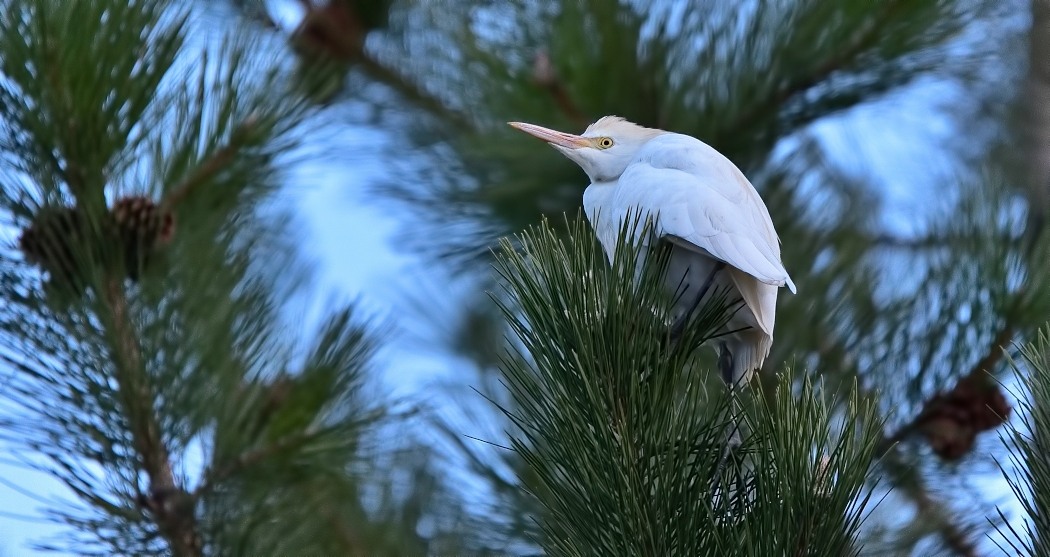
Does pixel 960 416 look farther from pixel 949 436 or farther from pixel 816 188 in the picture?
pixel 816 188

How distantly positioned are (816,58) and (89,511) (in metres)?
1.39

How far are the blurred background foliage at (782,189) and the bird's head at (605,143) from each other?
0.22 metres

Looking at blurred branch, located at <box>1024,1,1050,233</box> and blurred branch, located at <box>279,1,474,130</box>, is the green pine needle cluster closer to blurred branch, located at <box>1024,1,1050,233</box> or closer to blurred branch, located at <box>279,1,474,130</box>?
blurred branch, located at <box>1024,1,1050,233</box>

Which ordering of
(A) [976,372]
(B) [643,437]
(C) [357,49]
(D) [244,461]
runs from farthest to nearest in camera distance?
A: (C) [357,49] → (A) [976,372] → (D) [244,461] → (B) [643,437]

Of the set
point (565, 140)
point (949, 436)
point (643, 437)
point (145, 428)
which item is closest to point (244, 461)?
point (145, 428)

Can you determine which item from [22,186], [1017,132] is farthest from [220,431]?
[1017,132]

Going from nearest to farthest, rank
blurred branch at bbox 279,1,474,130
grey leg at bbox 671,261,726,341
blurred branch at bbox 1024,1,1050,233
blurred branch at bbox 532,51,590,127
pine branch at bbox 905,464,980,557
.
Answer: grey leg at bbox 671,261,726,341
blurred branch at bbox 1024,1,1050,233
pine branch at bbox 905,464,980,557
blurred branch at bbox 532,51,590,127
blurred branch at bbox 279,1,474,130

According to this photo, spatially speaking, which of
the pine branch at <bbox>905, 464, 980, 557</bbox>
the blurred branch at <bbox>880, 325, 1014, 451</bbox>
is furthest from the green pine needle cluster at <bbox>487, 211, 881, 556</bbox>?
the pine branch at <bbox>905, 464, 980, 557</bbox>

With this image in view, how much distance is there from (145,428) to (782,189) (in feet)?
4.40

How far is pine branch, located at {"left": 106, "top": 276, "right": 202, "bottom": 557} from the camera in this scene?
4.47 ft

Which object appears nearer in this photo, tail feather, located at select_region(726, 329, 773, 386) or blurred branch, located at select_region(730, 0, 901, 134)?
tail feather, located at select_region(726, 329, 773, 386)

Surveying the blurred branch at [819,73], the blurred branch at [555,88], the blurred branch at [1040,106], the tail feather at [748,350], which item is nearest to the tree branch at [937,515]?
the tail feather at [748,350]

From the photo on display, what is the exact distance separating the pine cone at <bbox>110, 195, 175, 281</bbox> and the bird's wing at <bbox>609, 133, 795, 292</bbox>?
613mm

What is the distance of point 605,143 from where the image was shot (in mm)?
1901
